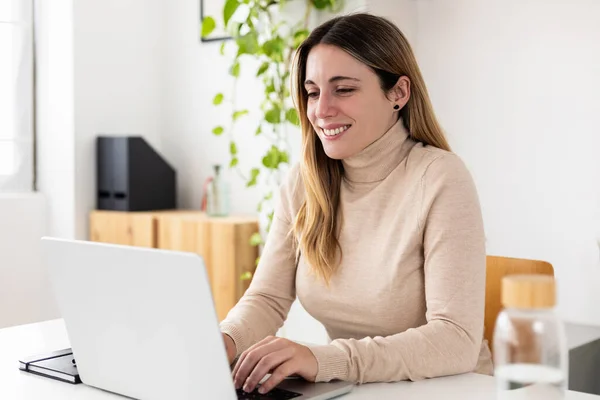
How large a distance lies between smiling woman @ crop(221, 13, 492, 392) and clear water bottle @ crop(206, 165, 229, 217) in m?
1.52

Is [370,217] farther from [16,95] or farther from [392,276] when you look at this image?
[16,95]

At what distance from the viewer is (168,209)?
372 cm

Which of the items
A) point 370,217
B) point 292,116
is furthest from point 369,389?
point 292,116

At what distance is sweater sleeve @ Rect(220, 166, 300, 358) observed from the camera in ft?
5.57

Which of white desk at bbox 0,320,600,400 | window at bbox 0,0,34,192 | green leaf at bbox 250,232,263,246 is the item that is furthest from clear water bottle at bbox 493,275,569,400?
window at bbox 0,0,34,192

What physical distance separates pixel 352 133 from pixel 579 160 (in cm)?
110

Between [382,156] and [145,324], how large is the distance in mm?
738

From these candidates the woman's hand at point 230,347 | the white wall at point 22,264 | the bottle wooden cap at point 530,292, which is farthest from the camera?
the white wall at point 22,264

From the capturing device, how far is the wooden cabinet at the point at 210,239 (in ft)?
10.3

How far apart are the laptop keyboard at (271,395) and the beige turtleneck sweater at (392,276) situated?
3.5 inches

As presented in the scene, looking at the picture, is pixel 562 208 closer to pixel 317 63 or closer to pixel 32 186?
pixel 317 63

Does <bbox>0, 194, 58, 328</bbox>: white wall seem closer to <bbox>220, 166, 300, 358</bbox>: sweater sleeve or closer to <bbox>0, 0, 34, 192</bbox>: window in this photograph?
<bbox>0, 0, 34, 192</bbox>: window

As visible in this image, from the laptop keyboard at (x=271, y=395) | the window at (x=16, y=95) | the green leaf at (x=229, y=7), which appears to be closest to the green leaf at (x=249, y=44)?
the green leaf at (x=229, y=7)

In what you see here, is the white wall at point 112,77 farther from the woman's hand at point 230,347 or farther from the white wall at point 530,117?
the woman's hand at point 230,347
